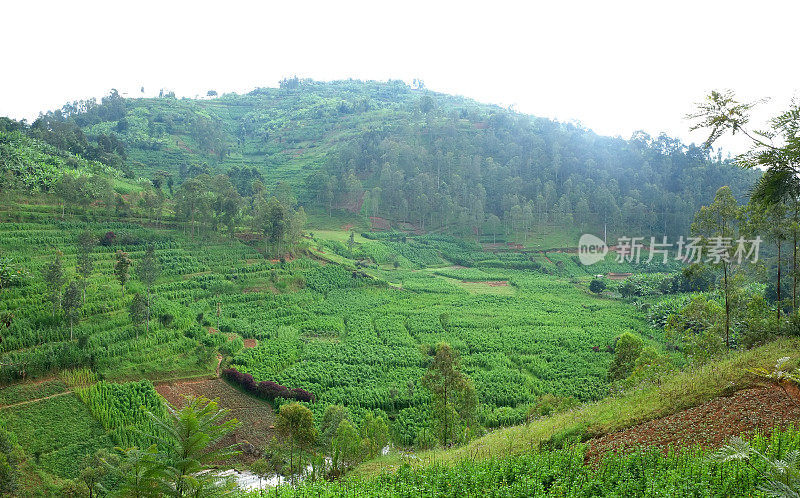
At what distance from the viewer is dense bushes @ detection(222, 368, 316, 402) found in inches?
787

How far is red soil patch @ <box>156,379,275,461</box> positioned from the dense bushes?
313mm

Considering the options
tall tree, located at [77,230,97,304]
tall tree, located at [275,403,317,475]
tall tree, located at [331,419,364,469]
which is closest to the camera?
tall tree, located at [275,403,317,475]

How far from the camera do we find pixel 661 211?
229 ft

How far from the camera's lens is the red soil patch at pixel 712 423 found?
8.59 meters

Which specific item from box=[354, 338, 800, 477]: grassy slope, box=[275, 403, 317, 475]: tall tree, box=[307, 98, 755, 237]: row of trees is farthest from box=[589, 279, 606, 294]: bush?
box=[275, 403, 317, 475]: tall tree

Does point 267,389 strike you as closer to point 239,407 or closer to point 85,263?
point 239,407

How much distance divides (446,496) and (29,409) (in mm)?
15881

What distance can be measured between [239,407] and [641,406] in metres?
15.3

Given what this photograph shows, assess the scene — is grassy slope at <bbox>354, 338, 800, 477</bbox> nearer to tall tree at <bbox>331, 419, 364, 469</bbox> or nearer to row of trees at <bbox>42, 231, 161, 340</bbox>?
tall tree at <bbox>331, 419, 364, 469</bbox>

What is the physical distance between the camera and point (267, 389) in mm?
20281

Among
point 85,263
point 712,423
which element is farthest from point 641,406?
point 85,263

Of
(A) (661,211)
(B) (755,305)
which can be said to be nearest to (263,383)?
(B) (755,305)

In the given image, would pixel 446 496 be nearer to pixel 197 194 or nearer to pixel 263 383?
pixel 263 383

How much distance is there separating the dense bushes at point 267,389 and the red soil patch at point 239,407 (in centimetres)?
31
